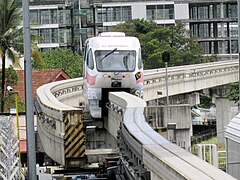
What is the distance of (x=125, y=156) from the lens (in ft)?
57.6

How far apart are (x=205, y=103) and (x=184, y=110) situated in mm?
39944

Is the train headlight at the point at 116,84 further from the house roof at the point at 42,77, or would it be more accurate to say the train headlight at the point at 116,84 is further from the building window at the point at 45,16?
the building window at the point at 45,16

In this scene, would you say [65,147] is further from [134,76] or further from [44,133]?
[134,76]

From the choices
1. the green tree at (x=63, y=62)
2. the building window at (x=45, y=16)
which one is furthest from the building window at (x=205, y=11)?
the green tree at (x=63, y=62)

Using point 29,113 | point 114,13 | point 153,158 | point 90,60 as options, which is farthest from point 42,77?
Answer: point 114,13

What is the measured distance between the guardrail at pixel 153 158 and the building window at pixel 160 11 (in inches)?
2773

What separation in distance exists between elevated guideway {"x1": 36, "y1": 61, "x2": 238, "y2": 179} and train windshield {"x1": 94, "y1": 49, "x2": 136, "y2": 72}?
Answer: 1.93 meters

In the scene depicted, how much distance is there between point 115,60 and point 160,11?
211 ft

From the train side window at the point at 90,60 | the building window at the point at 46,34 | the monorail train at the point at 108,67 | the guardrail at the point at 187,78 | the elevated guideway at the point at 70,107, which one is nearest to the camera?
the elevated guideway at the point at 70,107

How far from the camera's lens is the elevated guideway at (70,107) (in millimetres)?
22469

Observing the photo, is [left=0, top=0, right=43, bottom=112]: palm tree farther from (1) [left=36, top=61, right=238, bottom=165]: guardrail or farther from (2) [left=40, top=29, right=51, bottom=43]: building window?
(2) [left=40, top=29, right=51, bottom=43]: building window

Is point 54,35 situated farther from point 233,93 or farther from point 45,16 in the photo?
point 233,93

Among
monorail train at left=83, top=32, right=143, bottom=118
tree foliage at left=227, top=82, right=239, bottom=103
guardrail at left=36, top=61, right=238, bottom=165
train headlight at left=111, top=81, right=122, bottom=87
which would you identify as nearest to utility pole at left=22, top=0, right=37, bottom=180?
guardrail at left=36, top=61, right=238, bottom=165

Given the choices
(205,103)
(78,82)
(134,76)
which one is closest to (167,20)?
(205,103)
